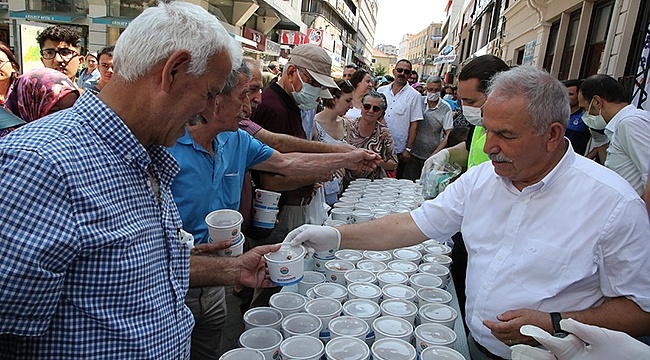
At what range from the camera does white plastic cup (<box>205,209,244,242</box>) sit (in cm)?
198

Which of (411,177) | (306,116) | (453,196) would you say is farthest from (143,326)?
(411,177)

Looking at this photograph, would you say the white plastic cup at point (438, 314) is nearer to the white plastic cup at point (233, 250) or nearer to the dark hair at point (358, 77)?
the white plastic cup at point (233, 250)

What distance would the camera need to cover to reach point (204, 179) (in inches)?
85.0

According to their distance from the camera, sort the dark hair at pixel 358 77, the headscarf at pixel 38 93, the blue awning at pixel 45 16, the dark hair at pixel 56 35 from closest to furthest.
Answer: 1. the headscarf at pixel 38 93
2. the dark hair at pixel 56 35
3. the dark hair at pixel 358 77
4. the blue awning at pixel 45 16

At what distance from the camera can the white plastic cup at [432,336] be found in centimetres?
168

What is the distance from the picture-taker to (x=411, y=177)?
6.66m

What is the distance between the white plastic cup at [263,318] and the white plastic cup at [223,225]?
1.29ft

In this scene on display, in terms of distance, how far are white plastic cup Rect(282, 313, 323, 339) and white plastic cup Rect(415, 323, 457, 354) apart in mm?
427

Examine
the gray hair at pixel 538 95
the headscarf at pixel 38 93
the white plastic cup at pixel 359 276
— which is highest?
the gray hair at pixel 538 95

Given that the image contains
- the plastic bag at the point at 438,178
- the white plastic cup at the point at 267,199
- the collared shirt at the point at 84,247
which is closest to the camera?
the collared shirt at the point at 84,247

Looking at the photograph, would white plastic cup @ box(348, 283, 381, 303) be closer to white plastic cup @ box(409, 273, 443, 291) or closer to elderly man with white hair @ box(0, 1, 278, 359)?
white plastic cup @ box(409, 273, 443, 291)

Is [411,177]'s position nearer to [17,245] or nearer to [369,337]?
[369,337]

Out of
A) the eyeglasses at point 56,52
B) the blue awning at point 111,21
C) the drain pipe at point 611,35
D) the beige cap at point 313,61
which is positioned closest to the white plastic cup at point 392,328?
the beige cap at point 313,61

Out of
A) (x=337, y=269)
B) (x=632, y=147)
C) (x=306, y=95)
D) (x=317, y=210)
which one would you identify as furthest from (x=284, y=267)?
(x=632, y=147)
